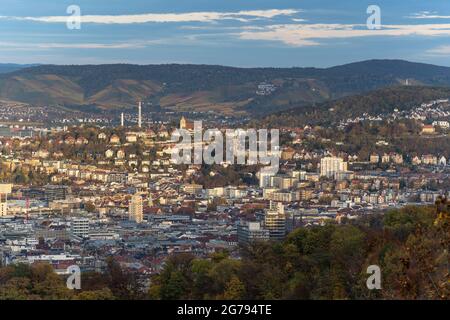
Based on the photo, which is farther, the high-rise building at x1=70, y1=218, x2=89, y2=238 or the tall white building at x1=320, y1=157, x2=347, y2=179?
the tall white building at x1=320, y1=157, x2=347, y2=179

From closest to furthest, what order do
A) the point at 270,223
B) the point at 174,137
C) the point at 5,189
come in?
the point at 270,223 → the point at 5,189 → the point at 174,137

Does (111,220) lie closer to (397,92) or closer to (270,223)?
(270,223)

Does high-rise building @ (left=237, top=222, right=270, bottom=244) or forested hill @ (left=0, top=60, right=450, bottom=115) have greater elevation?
forested hill @ (left=0, top=60, right=450, bottom=115)

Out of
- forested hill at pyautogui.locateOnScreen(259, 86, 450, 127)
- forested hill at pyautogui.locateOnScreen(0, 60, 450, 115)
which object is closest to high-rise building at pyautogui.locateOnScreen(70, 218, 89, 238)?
forested hill at pyautogui.locateOnScreen(259, 86, 450, 127)

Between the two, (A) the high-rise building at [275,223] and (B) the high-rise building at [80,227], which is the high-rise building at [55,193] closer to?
(B) the high-rise building at [80,227]

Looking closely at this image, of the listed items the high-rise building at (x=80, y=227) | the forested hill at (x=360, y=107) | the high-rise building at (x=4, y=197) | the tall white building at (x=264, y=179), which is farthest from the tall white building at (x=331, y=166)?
the high-rise building at (x=80, y=227)

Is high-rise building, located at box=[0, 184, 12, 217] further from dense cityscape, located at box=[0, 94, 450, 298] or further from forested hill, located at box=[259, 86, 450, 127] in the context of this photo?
forested hill, located at box=[259, 86, 450, 127]
